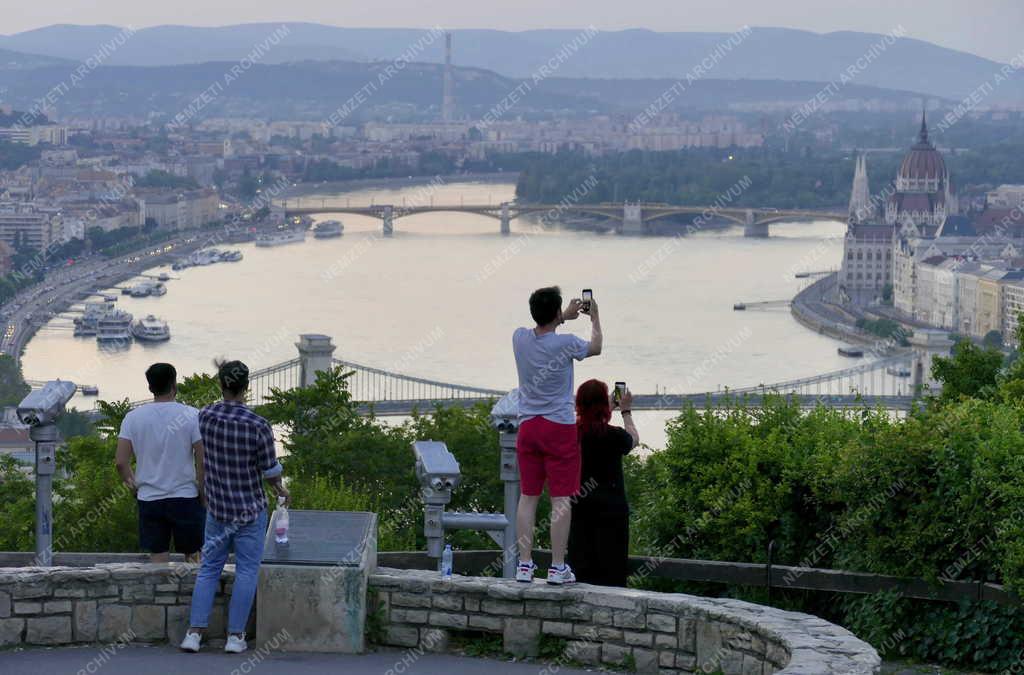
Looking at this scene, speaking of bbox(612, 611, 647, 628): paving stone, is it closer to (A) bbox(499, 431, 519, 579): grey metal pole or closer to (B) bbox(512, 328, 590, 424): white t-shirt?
(B) bbox(512, 328, 590, 424): white t-shirt

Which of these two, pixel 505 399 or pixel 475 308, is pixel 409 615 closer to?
pixel 505 399

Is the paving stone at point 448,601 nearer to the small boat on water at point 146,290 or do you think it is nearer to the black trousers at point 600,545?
the black trousers at point 600,545

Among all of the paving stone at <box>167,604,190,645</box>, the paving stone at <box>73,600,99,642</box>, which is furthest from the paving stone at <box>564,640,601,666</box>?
the paving stone at <box>73,600,99,642</box>

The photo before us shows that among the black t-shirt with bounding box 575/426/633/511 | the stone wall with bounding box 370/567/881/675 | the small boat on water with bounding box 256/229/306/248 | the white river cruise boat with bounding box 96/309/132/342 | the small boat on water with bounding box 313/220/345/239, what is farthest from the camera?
the small boat on water with bounding box 313/220/345/239

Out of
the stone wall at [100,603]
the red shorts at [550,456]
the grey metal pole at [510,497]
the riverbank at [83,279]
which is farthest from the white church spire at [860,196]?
the stone wall at [100,603]

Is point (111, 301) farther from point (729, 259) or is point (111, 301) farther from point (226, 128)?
point (226, 128)

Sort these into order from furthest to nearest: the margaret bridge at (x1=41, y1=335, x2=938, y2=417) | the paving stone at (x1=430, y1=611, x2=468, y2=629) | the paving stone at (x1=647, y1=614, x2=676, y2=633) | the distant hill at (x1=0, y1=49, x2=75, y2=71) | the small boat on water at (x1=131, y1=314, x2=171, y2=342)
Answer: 1. the distant hill at (x1=0, y1=49, x2=75, y2=71)
2. the small boat on water at (x1=131, y1=314, x2=171, y2=342)
3. the margaret bridge at (x1=41, y1=335, x2=938, y2=417)
4. the paving stone at (x1=430, y1=611, x2=468, y2=629)
5. the paving stone at (x1=647, y1=614, x2=676, y2=633)

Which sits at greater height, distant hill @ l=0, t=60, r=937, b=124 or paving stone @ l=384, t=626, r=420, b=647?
distant hill @ l=0, t=60, r=937, b=124
